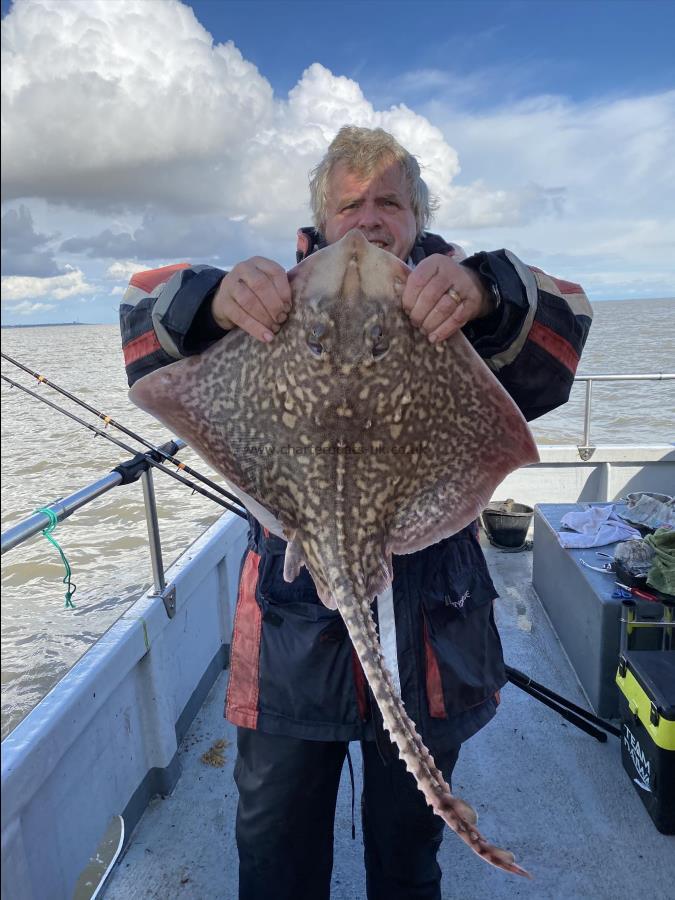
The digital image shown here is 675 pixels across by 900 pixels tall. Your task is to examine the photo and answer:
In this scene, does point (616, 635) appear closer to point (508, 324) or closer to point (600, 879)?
point (600, 879)

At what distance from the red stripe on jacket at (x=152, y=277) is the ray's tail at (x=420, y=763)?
3.63 ft

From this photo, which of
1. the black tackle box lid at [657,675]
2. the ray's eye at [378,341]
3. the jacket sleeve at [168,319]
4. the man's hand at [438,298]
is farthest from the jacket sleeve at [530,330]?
the black tackle box lid at [657,675]

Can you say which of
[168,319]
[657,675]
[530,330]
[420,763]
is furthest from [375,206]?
[657,675]

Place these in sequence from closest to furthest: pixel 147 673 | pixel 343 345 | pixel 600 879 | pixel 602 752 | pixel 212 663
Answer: pixel 343 345 → pixel 600 879 → pixel 147 673 → pixel 602 752 → pixel 212 663

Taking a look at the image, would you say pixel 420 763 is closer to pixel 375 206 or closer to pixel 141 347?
pixel 141 347

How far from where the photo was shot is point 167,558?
430 inches

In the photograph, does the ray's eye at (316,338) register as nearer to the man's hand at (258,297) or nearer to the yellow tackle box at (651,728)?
the man's hand at (258,297)

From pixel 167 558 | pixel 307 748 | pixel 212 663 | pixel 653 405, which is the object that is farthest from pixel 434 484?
pixel 653 405

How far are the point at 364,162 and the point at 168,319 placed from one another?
0.83 meters

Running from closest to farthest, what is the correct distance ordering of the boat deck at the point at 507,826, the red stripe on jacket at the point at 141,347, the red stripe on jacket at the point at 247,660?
the red stripe on jacket at the point at 141,347, the red stripe on jacket at the point at 247,660, the boat deck at the point at 507,826

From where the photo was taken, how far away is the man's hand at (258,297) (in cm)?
139

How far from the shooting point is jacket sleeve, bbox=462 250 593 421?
1.55 meters

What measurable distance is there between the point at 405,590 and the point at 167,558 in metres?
9.85

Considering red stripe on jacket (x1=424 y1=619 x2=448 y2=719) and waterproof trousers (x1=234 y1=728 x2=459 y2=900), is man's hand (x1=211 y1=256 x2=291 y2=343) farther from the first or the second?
waterproof trousers (x1=234 y1=728 x2=459 y2=900)
